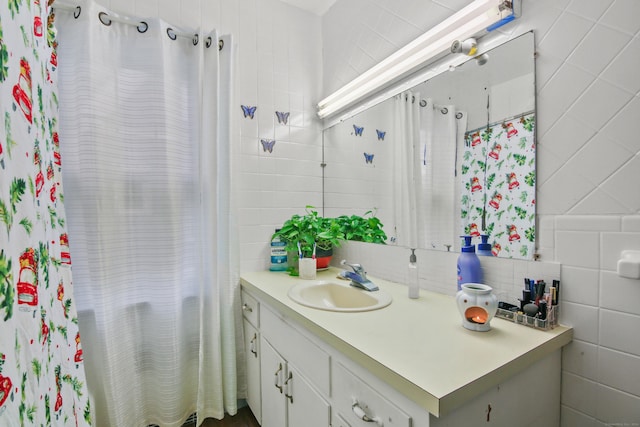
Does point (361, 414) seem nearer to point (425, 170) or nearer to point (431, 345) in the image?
point (431, 345)

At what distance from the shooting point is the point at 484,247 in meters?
1.06

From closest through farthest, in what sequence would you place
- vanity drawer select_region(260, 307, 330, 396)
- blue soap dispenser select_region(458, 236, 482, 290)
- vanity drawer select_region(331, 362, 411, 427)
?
vanity drawer select_region(331, 362, 411, 427) → vanity drawer select_region(260, 307, 330, 396) → blue soap dispenser select_region(458, 236, 482, 290)

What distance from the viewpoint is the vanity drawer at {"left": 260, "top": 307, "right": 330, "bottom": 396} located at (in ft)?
3.04

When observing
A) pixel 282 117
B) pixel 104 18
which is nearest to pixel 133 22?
pixel 104 18

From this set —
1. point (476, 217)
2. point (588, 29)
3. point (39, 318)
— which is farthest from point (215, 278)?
point (588, 29)

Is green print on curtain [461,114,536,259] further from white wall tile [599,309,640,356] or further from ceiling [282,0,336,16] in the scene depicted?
ceiling [282,0,336,16]

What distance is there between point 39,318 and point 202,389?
111 centimetres

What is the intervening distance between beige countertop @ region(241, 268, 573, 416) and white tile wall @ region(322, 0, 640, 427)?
0.10m

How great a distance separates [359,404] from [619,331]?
0.71 m

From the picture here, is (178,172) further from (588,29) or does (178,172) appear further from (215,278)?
(588,29)

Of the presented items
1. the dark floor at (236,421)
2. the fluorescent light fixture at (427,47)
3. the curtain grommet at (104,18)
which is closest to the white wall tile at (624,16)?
the fluorescent light fixture at (427,47)

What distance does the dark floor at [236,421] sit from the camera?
1.56 metres

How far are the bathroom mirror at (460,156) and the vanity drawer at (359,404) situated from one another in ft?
2.17

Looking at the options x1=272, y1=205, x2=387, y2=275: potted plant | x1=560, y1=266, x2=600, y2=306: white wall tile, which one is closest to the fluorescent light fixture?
x1=272, y1=205, x2=387, y2=275: potted plant
